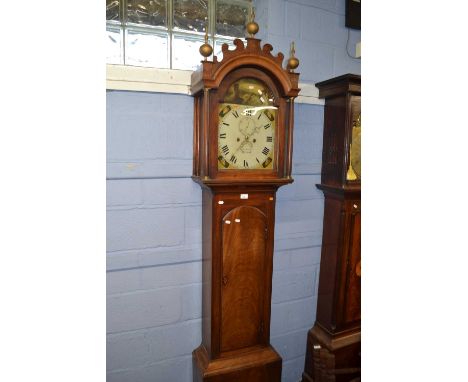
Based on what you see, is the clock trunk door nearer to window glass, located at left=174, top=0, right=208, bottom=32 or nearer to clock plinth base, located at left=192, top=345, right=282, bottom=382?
clock plinth base, located at left=192, top=345, right=282, bottom=382

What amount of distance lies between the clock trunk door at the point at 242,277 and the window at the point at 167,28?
2.67ft

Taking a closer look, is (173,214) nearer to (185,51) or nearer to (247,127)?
(247,127)

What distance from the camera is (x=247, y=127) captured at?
1.36m

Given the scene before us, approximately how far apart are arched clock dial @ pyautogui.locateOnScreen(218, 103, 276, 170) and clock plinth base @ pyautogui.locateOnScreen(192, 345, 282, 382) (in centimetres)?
85

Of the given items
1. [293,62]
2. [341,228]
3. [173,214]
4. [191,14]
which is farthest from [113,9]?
[341,228]

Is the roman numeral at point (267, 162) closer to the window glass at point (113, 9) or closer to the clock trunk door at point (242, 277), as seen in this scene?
the clock trunk door at point (242, 277)

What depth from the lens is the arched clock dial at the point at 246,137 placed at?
1333 mm

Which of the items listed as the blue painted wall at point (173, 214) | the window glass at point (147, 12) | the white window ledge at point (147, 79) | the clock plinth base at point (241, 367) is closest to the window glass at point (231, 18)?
the blue painted wall at point (173, 214)

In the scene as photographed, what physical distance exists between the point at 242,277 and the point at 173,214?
0.42 m
